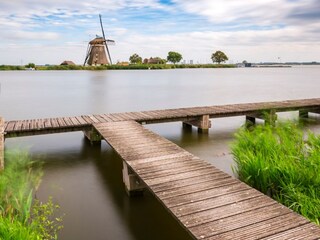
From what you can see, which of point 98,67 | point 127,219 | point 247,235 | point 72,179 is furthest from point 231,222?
point 98,67

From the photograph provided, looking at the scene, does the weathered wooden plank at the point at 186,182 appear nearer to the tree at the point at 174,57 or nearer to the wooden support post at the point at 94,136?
the wooden support post at the point at 94,136

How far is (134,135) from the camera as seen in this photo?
7.52m

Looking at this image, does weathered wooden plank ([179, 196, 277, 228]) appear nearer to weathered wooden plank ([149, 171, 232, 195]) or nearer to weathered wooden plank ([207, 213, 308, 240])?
weathered wooden plank ([207, 213, 308, 240])

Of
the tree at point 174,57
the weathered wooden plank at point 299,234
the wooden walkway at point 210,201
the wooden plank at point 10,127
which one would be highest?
the tree at point 174,57

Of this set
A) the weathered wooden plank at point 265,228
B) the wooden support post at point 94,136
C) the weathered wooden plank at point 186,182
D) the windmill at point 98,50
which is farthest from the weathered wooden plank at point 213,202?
the windmill at point 98,50

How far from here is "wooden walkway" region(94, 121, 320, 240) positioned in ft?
10.5

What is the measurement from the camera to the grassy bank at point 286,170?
14.3 ft

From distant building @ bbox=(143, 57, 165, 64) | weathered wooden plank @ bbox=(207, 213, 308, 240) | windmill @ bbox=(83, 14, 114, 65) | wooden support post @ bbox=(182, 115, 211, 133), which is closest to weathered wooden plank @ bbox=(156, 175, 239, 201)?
weathered wooden plank @ bbox=(207, 213, 308, 240)

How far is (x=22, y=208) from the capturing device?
158 inches

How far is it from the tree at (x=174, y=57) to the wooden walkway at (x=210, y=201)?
10477 cm

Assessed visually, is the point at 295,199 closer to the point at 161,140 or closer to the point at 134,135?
the point at 161,140

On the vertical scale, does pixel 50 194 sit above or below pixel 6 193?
below

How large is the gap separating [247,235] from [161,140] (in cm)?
409

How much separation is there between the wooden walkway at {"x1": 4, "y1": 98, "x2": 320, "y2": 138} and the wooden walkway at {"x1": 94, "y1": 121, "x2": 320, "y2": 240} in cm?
324
